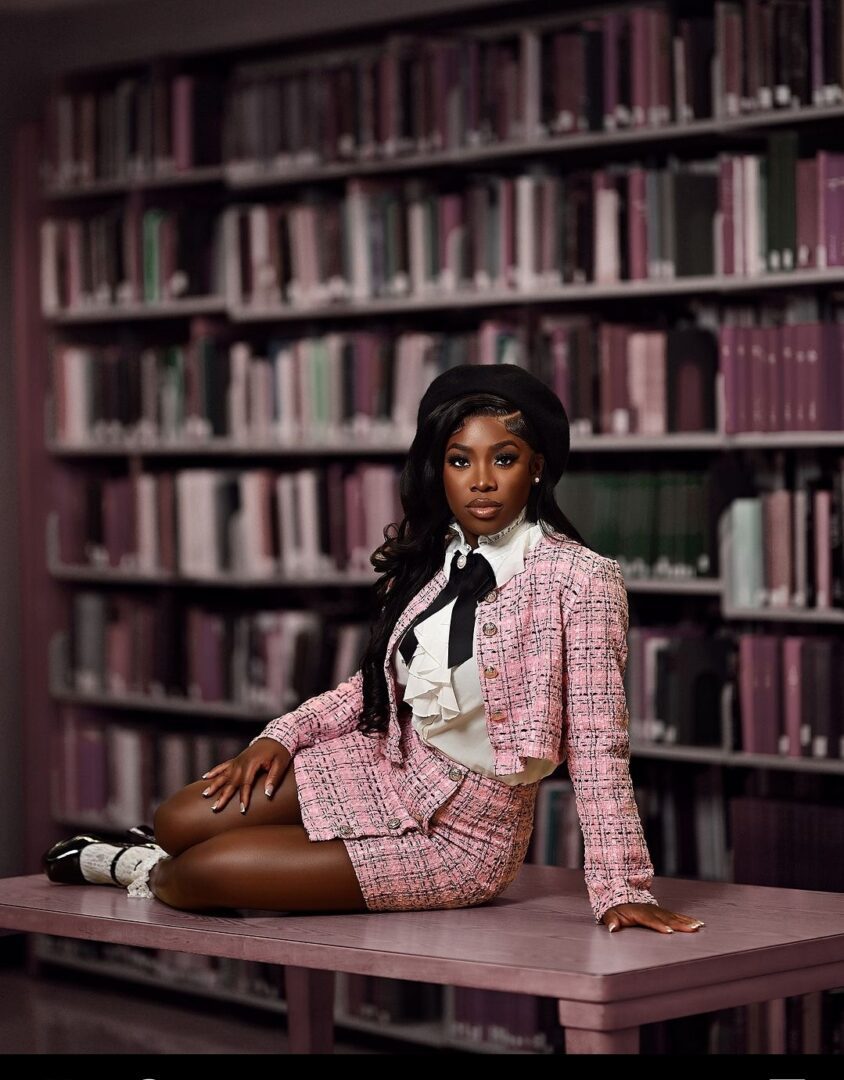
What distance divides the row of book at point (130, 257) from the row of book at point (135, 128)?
114 mm

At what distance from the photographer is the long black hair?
93.3 inches

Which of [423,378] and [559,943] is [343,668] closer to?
[423,378]

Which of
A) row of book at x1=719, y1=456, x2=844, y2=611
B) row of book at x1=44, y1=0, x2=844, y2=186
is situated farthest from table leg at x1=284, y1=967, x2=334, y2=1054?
row of book at x1=44, y1=0, x2=844, y2=186

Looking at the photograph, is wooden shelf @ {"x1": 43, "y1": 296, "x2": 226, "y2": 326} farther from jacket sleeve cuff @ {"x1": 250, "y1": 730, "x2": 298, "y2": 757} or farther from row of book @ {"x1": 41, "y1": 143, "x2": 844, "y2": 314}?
jacket sleeve cuff @ {"x1": 250, "y1": 730, "x2": 298, "y2": 757}

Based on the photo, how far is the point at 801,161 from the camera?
11.3ft

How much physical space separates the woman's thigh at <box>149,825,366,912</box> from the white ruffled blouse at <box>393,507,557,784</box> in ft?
0.66

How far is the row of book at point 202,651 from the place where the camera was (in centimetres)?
415

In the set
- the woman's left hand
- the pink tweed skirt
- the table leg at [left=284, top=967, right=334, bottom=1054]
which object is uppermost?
the pink tweed skirt

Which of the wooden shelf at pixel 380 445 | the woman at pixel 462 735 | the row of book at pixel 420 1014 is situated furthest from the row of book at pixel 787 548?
the woman at pixel 462 735

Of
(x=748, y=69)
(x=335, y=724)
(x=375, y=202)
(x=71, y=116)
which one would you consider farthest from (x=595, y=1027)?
(x=71, y=116)

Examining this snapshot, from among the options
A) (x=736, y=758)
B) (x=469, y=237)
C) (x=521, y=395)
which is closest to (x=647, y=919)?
(x=521, y=395)

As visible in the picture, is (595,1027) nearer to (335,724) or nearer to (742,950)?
(742,950)

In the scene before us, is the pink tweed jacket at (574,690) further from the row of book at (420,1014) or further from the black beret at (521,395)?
the row of book at (420,1014)

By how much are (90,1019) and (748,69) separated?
8.67ft
